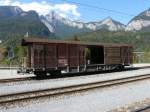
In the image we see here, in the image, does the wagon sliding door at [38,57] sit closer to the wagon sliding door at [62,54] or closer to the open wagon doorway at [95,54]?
the wagon sliding door at [62,54]

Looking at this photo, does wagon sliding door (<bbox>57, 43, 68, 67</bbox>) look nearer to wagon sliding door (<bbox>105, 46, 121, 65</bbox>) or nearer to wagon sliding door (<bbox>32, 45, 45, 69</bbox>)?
wagon sliding door (<bbox>32, 45, 45, 69</bbox>)

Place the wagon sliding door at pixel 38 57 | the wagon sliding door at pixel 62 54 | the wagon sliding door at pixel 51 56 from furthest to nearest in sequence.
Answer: the wagon sliding door at pixel 62 54, the wagon sliding door at pixel 51 56, the wagon sliding door at pixel 38 57

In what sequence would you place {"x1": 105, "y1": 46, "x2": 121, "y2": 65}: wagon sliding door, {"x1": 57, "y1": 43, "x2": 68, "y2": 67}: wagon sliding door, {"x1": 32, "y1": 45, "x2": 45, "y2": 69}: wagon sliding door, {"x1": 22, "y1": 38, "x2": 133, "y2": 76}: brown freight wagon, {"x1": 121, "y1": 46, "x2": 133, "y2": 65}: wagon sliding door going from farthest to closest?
{"x1": 121, "y1": 46, "x2": 133, "y2": 65}: wagon sliding door, {"x1": 105, "y1": 46, "x2": 121, "y2": 65}: wagon sliding door, {"x1": 57, "y1": 43, "x2": 68, "y2": 67}: wagon sliding door, {"x1": 22, "y1": 38, "x2": 133, "y2": 76}: brown freight wagon, {"x1": 32, "y1": 45, "x2": 45, "y2": 69}: wagon sliding door

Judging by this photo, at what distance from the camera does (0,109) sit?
1405cm

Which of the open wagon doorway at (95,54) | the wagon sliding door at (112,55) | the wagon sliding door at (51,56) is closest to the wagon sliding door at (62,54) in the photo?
the wagon sliding door at (51,56)

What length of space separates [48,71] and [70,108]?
655 inches

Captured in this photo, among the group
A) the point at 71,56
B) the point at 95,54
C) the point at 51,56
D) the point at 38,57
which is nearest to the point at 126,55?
the point at 95,54

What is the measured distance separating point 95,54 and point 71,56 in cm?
689

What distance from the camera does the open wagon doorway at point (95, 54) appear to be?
39094 mm

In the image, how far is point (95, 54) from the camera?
40125 mm

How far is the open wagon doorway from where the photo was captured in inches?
1539

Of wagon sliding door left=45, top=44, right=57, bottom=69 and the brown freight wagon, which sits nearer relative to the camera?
the brown freight wagon

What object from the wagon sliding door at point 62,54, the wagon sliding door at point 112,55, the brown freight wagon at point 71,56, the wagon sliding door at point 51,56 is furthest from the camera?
the wagon sliding door at point 112,55

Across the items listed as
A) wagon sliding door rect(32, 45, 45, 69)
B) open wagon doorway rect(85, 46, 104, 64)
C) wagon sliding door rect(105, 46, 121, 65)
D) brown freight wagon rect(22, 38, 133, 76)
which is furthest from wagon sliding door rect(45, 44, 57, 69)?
wagon sliding door rect(105, 46, 121, 65)
